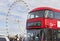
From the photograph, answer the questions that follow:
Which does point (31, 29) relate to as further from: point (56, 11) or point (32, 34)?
point (56, 11)

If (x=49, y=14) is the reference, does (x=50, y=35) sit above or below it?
below

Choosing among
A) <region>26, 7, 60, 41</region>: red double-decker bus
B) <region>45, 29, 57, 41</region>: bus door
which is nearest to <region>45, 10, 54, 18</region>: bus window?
<region>26, 7, 60, 41</region>: red double-decker bus

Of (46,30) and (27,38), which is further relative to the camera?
(27,38)

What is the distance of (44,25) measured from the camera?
26.6 m

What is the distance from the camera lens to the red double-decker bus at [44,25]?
26.6 metres

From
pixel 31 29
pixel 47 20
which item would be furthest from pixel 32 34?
pixel 47 20

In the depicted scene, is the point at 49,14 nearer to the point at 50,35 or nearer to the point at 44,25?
the point at 44,25

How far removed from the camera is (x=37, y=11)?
2805 centimetres

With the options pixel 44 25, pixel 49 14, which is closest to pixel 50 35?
pixel 44 25

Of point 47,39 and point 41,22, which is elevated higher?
point 41,22

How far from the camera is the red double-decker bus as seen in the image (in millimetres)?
26641

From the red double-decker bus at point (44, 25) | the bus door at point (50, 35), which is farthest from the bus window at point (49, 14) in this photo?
the bus door at point (50, 35)

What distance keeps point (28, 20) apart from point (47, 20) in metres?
2.80

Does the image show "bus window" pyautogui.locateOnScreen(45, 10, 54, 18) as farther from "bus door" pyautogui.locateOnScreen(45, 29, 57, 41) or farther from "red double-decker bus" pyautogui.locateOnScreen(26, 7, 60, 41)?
"bus door" pyautogui.locateOnScreen(45, 29, 57, 41)
